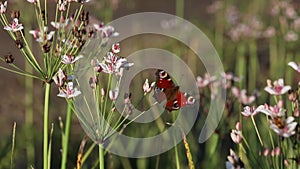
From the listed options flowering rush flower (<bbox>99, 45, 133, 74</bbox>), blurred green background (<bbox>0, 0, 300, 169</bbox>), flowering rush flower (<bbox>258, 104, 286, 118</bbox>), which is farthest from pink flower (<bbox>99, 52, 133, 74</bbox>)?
blurred green background (<bbox>0, 0, 300, 169</bbox>)

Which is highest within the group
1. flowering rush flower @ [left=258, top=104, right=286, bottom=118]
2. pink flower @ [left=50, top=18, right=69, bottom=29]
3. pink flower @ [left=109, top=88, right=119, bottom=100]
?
pink flower @ [left=50, top=18, right=69, bottom=29]

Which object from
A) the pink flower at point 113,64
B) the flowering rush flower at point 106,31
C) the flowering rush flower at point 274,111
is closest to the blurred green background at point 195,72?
the flowering rush flower at point 106,31

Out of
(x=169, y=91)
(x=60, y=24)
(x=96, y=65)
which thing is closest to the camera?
(x=169, y=91)

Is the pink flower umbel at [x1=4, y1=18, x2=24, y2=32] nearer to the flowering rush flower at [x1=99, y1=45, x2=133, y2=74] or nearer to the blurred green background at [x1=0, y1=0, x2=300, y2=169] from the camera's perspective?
the flowering rush flower at [x1=99, y1=45, x2=133, y2=74]

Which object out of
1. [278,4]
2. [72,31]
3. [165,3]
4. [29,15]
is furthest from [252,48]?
[165,3]

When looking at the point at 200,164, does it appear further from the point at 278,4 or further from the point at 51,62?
the point at 51,62

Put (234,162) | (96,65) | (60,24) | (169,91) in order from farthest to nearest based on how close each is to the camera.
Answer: (60,24) < (96,65) < (169,91) < (234,162)

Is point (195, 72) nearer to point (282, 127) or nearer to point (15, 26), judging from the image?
point (15, 26)

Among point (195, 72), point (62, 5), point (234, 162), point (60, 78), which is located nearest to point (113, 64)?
point (60, 78)

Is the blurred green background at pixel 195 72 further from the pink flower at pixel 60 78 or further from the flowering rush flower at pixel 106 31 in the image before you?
the pink flower at pixel 60 78

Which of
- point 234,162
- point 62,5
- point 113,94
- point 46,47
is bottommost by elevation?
point 234,162

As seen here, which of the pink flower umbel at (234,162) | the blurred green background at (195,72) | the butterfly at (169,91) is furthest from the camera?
the blurred green background at (195,72)
